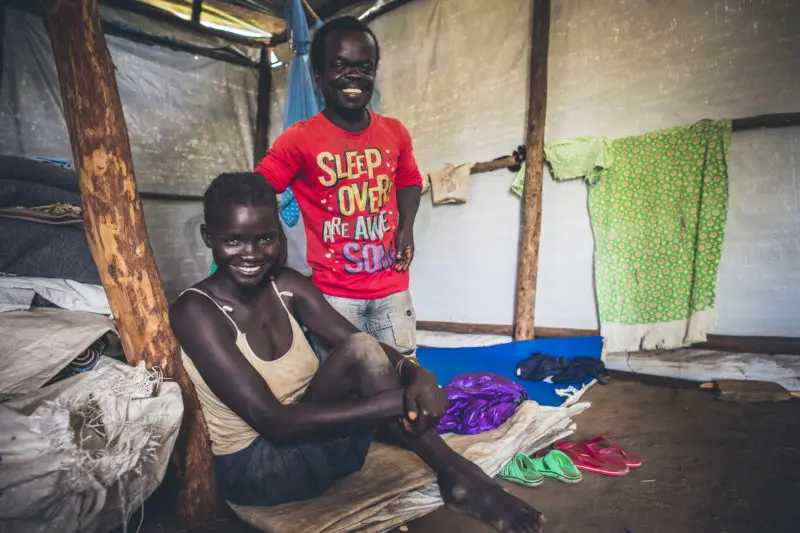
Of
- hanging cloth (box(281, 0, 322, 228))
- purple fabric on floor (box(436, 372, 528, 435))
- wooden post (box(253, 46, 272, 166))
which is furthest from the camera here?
wooden post (box(253, 46, 272, 166))

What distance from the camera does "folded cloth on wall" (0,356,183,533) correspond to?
908mm

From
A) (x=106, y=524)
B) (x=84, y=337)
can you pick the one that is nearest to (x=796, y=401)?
(x=106, y=524)

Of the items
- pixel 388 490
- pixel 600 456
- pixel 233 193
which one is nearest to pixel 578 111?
pixel 600 456

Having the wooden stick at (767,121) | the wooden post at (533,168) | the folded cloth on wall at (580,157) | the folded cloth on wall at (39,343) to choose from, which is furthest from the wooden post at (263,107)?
the wooden stick at (767,121)

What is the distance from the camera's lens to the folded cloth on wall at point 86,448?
0.91 metres

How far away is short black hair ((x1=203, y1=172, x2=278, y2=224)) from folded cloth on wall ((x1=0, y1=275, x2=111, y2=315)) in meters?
0.75

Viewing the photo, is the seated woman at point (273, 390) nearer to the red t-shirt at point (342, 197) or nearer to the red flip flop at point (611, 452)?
the red t-shirt at point (342, 197)

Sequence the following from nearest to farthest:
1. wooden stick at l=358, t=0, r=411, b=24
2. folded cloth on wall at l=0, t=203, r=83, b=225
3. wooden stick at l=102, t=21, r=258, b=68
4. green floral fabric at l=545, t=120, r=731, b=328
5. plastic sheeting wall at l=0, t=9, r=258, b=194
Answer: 1. folded cloth on wall at l=0, t=203, r=83, b=225
2. green floral fabric at l=545, t=120, r=731, b=328
3. plastic sheeting wall at l=0, t=9, r=258, b=194
4. wooden stick at l=102, t=21, r=258, b=68
5. wooden stick at l=358, t=0, r=411, b=24

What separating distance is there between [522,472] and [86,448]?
4.78 ft

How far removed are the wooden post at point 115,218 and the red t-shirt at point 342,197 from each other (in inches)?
19.5

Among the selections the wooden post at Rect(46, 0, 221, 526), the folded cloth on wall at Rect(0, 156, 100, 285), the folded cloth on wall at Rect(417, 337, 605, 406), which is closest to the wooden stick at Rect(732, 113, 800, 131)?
the folded cloth on wall at Rect(417, 337, 605, 406)

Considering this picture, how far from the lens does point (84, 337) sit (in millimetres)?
1393

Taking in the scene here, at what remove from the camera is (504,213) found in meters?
4.05

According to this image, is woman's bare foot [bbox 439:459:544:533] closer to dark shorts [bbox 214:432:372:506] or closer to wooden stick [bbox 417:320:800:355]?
dark shorts [bbox 214:432:372:506]
